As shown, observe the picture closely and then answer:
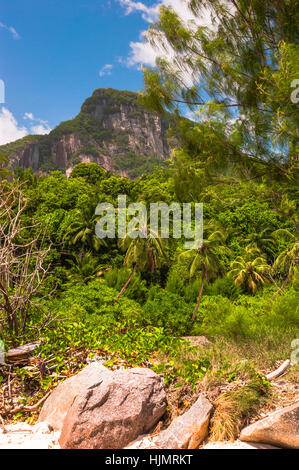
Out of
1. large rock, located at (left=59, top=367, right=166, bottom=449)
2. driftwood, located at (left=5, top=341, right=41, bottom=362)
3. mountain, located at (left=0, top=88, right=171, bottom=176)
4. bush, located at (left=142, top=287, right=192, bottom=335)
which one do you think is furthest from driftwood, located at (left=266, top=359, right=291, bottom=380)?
mountain, located at (left=0, top=88, right=171, bottom=176)

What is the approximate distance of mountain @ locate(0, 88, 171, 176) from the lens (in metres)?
84.4

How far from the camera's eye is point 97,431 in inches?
127

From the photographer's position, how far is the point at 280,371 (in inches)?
151

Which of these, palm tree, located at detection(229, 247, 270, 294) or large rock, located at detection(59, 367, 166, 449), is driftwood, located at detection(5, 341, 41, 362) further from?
palm tree, located at detection(229, 247, 270, 294)

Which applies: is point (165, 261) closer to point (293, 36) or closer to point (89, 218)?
point (89, 218)

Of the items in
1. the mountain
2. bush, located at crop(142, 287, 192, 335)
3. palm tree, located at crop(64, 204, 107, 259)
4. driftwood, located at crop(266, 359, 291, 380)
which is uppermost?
the mountain

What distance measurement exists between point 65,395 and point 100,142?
10103 cm

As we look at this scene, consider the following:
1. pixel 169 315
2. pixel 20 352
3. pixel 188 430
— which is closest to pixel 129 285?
pixel 169 315

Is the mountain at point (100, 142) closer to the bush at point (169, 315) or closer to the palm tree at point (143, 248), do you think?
the palm tree at point (143, 248)

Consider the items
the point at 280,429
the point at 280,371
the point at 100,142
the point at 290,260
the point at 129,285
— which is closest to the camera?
the point at 280,429

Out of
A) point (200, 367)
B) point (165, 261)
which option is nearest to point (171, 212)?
point (165, 261)

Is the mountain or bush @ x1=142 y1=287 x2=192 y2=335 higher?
the mountain

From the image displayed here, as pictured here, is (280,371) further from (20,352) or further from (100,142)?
(100,142)

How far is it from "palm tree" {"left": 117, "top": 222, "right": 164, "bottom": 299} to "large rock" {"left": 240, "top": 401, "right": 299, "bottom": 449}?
609 inches
